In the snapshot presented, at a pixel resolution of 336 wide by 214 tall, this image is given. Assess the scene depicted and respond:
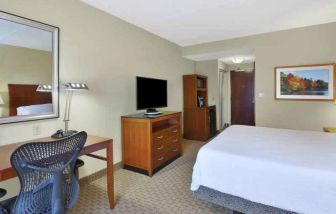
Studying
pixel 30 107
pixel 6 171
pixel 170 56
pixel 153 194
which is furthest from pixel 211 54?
pixel 6 171

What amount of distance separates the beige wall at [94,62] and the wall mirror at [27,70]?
3.9 inches

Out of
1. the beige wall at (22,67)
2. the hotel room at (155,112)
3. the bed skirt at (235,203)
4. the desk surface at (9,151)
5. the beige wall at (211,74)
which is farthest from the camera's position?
the beige wall at (211,74)

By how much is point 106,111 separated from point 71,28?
1.23 m

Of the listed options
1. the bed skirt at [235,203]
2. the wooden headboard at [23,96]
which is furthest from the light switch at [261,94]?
the wooden headboard at [23,96]

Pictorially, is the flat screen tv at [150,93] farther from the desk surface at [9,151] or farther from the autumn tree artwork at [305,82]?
the autumn tree artwork at [305,82]

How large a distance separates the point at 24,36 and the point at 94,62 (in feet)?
2.89

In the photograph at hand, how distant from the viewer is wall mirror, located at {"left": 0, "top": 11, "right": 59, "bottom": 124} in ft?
6.07

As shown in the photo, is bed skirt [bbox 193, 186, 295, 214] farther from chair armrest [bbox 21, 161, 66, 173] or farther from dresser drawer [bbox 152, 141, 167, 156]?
chair armrest [bbox 21, 161, 66, 173]

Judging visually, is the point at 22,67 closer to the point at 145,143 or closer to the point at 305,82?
the point at 145,143

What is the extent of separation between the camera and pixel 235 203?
1736mm

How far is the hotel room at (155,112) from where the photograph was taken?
147 cm

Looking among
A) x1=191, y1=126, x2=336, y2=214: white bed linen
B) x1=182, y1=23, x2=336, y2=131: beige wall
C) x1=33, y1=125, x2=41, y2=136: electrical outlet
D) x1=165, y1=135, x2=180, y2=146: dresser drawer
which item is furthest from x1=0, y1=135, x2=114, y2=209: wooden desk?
x1=182, y1=23, x2=336, y2=131: beige wall

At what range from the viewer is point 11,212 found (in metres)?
1.21

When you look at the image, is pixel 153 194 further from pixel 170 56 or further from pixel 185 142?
pixel 170 56
